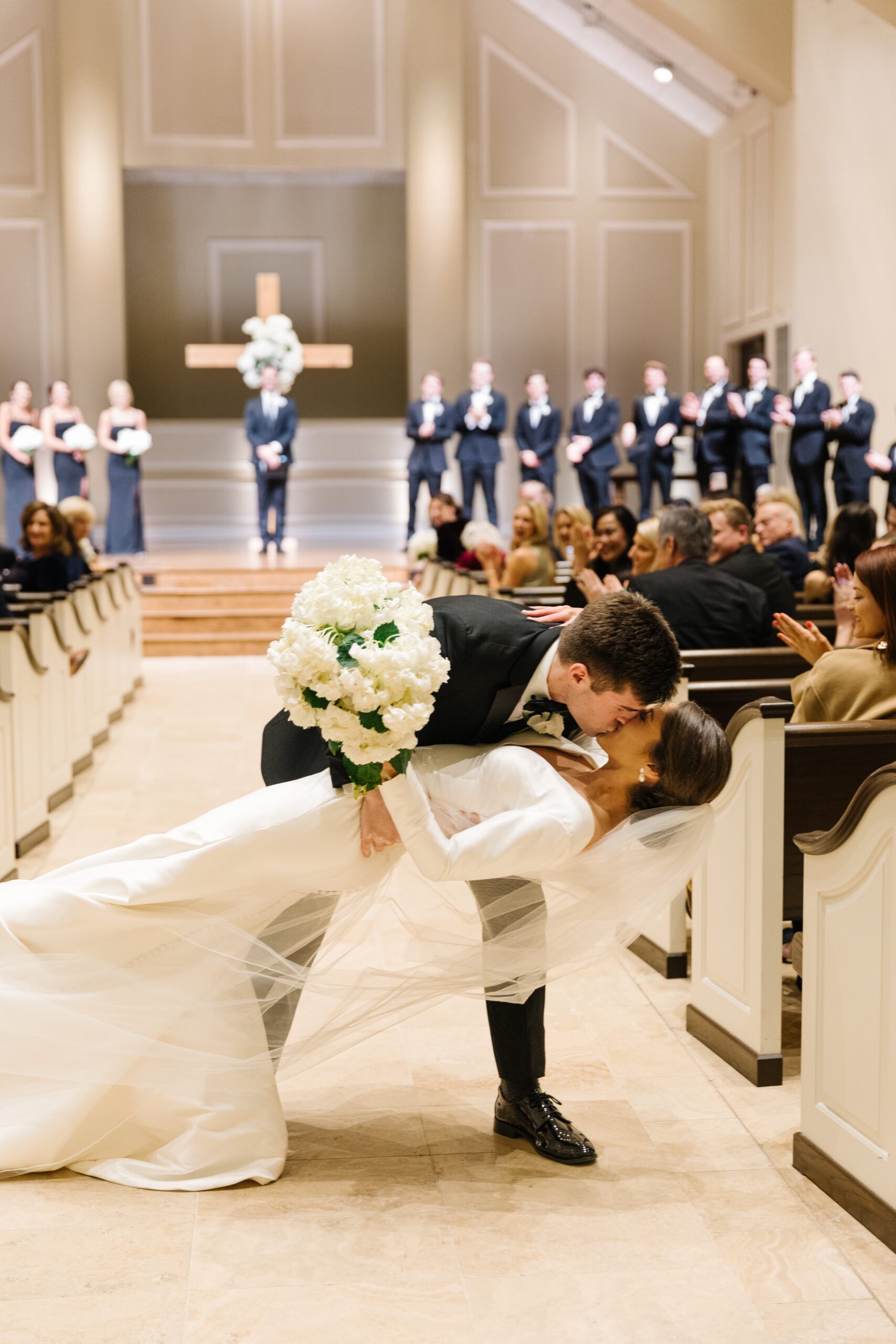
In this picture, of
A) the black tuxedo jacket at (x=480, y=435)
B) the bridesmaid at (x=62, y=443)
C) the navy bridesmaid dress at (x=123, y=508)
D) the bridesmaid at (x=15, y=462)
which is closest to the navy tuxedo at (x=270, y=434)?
the navy bridesmaid dress at (x=123, y=508)

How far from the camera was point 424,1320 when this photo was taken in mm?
2258

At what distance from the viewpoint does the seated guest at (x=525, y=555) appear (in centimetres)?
750

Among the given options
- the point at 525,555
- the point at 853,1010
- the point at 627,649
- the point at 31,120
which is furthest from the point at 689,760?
the point at 31,120

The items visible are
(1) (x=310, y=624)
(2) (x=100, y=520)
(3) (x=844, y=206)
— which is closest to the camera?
(1) (x=310, y=624)

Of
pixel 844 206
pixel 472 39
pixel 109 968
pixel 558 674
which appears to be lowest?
pixel 109 968

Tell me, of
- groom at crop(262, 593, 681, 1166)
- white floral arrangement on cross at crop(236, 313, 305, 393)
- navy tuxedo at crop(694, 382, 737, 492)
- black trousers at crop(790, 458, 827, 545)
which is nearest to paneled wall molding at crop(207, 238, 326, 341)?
white floral arrangement on cross at crop(236, 313, 305, 393)

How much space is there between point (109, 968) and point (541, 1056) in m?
0.93

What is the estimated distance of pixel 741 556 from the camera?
5.59 meters

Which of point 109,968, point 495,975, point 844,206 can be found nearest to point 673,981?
point 495,975

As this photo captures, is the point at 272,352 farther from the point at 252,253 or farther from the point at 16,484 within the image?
the point at 252,253

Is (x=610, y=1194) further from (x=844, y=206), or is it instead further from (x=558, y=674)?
(x=844, y=206)

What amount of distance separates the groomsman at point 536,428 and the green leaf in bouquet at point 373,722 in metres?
12.0

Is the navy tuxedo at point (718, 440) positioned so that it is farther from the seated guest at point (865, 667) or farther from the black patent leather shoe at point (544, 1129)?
the black patent leather shoe at point (544, 1129)

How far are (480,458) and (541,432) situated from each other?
694 mm
